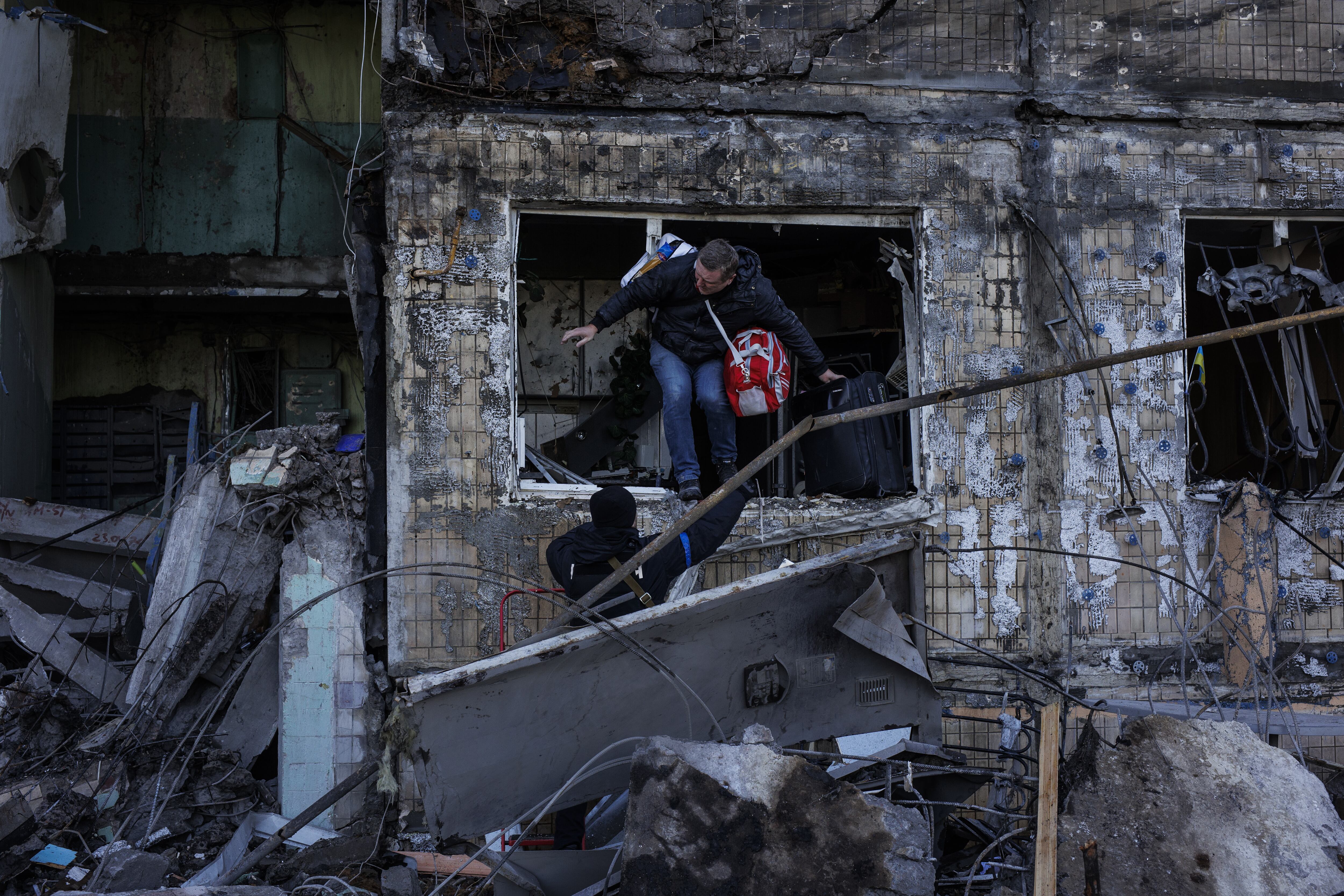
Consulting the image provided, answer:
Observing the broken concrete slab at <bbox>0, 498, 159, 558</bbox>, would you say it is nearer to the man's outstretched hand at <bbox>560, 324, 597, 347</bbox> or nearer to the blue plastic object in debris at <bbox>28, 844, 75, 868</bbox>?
the blue plastic object in debris at <bbox>28, 844, 75, 868</bbox>

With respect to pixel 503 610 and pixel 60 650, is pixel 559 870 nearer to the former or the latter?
pixel 503 610

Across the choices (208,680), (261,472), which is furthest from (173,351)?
(208,680)

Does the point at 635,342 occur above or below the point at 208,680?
above

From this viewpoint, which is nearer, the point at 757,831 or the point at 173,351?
the point at 757,831

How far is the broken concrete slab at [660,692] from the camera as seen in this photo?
362 centimetres

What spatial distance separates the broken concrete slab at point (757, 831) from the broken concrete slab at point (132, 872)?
242 centimetres

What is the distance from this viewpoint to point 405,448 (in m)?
5.27

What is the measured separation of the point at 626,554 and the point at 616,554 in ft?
0.19

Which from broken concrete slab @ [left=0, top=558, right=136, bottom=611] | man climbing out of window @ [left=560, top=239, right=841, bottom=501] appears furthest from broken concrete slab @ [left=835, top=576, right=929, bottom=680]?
broken concrete slab @ [left=0, top=558, right=136, bottom=611]

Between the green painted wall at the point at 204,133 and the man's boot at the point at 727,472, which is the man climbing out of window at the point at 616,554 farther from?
the green painted wall at the point at 204,133

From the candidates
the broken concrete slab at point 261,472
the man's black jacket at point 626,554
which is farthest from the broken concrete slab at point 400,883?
the broken concrete slab at point 261,472

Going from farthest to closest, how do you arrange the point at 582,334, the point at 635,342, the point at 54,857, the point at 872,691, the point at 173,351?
the point at 173,351, the point at 635,342, the point at 582,334, the point at 872,691, the point at 54,857

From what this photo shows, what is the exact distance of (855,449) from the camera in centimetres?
555

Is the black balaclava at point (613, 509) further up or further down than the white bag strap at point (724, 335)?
further down
